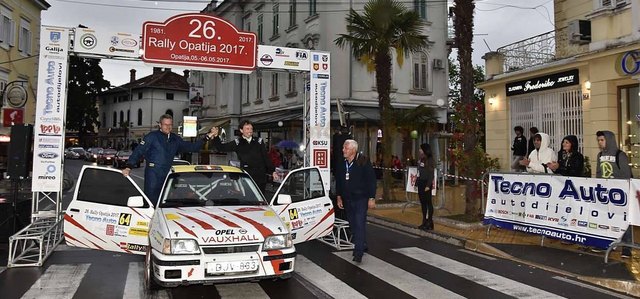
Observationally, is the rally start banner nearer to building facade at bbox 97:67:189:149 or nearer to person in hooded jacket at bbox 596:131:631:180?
person in hooded jacket at bbox 596:131:631:180

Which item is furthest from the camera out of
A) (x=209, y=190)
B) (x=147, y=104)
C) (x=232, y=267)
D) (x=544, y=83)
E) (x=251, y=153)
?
(x=147, y=104)

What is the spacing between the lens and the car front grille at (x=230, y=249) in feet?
16.6

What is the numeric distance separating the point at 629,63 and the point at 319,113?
777cm

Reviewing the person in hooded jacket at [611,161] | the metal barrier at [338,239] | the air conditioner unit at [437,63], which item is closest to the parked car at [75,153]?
the air conditioner unit at [437,63]

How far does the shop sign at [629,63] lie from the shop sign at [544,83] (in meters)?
1.58

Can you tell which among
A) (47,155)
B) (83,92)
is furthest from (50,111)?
(83,92)

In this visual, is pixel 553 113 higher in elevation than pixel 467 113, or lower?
higher

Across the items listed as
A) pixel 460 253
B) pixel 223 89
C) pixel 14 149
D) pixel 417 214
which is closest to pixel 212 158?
pixel 223 89

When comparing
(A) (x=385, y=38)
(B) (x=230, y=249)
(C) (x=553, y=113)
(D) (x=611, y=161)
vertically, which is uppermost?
(A) (x=385, y=38)

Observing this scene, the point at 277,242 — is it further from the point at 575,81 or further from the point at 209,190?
the point at 575,81

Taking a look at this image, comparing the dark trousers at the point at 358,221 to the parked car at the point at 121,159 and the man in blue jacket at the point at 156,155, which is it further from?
the parked car at the point at 121,159

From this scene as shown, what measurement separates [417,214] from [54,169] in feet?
27.7

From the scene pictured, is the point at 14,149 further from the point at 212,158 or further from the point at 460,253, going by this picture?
the point at 212,158

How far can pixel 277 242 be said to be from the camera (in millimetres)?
5320
